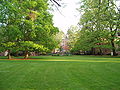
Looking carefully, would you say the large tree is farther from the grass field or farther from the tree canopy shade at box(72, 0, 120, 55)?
the grass field

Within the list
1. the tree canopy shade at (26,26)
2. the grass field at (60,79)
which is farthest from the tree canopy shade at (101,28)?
the grass field at (60,79)

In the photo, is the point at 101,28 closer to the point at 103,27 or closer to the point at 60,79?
the point at 103,27

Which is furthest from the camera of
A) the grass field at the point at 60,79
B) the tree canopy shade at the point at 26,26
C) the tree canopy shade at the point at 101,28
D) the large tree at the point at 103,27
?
the large tree at the point at 103,27

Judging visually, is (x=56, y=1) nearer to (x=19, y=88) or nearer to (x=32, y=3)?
(x=19, y=88)

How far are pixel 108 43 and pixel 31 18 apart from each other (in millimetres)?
18508

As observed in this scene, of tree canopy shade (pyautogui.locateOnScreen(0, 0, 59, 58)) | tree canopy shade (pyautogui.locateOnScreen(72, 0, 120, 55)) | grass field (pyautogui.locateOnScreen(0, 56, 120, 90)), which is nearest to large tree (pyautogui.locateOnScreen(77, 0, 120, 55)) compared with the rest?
tree canopy shade (pyautogui.locateOnScreen(72, 0, 120, 55))

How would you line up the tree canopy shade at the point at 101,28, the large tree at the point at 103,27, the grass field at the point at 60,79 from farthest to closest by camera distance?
the large tree at the point at 103,27 → the tree canopy shade at the point at 101,28 → the grass field at the point at 60,79

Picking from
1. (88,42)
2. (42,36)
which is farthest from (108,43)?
(42,36)

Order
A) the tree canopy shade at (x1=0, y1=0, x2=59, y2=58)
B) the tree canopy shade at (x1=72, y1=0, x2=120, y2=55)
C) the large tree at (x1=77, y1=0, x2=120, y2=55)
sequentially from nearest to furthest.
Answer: the tree canopy shade at (x1=0, y1=0, x2=59, y2=58)
the tree canopy shade at (x1=72, y1=0, x2=120, y2=55)
the large tree at (x1=77, y1=0, x2=120, y2=55)

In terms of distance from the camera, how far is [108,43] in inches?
1204

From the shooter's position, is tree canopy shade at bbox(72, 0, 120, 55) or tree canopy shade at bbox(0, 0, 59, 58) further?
tree canopy shade at bbox(72, 0, 120, 55)

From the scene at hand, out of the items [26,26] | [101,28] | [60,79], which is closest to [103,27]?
[101,28]

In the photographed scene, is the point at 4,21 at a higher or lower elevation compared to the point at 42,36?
higher

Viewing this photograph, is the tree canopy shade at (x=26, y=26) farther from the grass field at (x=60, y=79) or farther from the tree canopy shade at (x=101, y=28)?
the grass field at (x=60, y=79)
